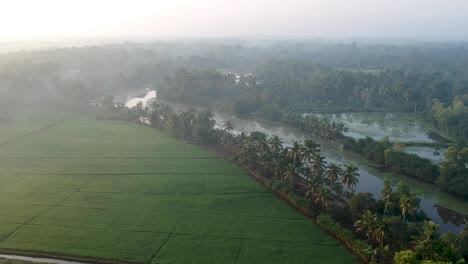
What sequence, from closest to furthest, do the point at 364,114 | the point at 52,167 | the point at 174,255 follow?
the point at 174,255
the point at 52,167
the point at 364,114

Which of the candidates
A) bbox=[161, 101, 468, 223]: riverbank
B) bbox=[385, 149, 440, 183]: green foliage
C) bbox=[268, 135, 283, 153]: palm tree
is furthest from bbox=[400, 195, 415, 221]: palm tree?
bbox=[268, 135, 283, 153]: palm tree

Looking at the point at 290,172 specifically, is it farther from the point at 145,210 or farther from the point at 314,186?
the point at 145,210

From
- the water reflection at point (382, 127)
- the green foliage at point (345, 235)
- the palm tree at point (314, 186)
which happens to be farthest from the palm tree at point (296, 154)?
the water reflection at point (382, 127)

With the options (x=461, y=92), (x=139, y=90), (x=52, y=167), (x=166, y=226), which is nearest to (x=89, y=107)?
(x=139, y=90)

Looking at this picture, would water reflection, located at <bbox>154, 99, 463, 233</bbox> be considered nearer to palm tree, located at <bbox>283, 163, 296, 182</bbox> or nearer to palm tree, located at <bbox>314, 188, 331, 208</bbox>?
palm tree, located at <bbox>283, 163, 296, 182</bbox>

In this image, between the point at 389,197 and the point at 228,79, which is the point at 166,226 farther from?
the point at 228,79

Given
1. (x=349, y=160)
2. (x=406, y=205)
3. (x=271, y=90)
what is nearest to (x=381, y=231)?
(x=406, y=205)
